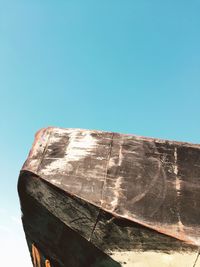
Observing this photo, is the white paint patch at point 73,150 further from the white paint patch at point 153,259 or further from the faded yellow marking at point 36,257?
the faded yellow marking at point 36,257

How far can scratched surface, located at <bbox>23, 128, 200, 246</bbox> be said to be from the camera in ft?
17.5

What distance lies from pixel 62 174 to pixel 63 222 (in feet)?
2.75

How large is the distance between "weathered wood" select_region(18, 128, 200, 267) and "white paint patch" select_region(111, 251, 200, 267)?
0.02 m

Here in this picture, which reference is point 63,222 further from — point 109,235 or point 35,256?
point 35,256

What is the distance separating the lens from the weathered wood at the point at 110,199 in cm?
521

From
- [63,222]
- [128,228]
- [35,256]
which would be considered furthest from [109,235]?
[35,256]

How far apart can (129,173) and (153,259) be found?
4.96 feet

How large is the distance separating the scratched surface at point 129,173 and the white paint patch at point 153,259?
0.27 meters

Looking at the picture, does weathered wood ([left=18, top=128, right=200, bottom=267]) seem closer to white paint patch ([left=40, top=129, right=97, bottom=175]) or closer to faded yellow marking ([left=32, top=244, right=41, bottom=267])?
white paint patch ([left=40, top=129, right=97, bottom=175])

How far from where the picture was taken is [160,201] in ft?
18.0

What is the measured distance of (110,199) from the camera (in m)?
5.47

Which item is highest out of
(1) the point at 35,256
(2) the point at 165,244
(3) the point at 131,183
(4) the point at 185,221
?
(3) the point at 131,183

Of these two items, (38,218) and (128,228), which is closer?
(128,228)

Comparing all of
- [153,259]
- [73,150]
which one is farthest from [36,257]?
[153,259]
